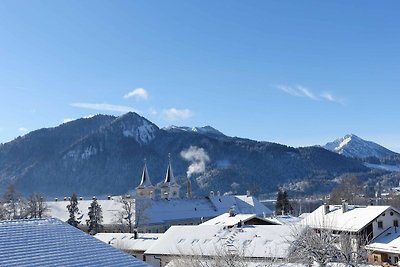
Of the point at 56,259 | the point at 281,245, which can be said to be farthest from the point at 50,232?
the point at 281,245

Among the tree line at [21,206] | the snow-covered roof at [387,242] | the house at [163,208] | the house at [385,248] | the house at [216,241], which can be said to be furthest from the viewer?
the house at [163,208]

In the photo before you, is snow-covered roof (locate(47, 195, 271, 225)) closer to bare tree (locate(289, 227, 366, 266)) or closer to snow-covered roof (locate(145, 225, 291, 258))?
snow-covered roof (locate(145, 225, 291, 258))

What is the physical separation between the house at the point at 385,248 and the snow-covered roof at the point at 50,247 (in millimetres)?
26585

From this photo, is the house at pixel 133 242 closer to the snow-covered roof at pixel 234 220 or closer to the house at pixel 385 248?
the snow-covered roof at pixel 234 220

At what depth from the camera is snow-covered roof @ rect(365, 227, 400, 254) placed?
136 ft

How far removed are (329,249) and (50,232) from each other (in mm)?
12508

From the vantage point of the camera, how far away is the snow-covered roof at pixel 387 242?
4141cm

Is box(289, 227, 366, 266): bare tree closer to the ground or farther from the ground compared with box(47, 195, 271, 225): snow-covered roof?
farther from the ground

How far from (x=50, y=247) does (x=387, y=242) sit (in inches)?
1265

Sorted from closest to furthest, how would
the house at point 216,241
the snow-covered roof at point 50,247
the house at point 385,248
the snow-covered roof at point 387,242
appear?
the snow-covered roof at point 50,247, the house at point 216,241, the house at point 385,248, the snow-covered roof at point 387,242

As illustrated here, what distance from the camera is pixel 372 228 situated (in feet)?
146

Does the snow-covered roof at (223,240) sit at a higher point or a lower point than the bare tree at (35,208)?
lower

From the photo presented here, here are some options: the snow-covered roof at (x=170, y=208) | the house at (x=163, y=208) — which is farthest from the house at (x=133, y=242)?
the snow-covered roof at (x=170, y=208)

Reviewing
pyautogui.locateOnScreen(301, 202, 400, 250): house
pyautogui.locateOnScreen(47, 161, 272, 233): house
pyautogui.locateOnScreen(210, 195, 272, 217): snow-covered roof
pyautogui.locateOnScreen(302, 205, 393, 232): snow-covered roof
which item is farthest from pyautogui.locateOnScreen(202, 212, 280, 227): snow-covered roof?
pyautogui.locateOnScreen(210, 195, 272, 217): snow-covered roof
